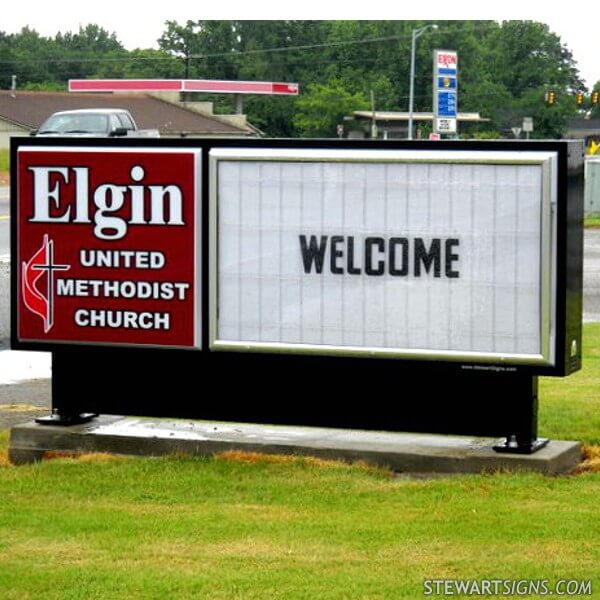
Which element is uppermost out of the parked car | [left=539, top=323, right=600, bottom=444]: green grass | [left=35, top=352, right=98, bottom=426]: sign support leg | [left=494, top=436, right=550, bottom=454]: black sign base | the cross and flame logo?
the parked car

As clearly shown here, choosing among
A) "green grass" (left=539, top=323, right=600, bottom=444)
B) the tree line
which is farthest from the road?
the tree line

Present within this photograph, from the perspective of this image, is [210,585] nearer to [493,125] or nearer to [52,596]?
[52,596]

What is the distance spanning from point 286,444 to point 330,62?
97.0 meters

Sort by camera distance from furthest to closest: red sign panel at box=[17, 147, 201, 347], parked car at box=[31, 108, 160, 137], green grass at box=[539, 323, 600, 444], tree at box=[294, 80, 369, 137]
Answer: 1. tree at box=[294, 80, 369, 137]
2. parked car at box=[31, 108, 160, 137]
3. green grass at box=[539, 323, 600, 444]
4. red sign panel at box=[17, 147, 201, 347]

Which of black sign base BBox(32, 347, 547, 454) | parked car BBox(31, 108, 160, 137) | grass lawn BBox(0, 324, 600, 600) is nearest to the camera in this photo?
grass lawn BBox(0, 324, 600, 600)

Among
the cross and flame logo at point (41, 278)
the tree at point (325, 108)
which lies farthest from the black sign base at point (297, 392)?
the tree at point (325, 108)

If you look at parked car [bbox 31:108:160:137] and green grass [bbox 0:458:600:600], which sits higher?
parked car [bbox 31:108:160:137]

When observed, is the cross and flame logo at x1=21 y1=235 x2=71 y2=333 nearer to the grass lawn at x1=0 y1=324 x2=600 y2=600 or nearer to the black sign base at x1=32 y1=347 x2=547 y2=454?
the black sign base at x1=32 y1=347 x2=547 y2=454

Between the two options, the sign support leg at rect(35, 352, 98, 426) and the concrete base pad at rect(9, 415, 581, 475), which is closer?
the concrete base pad at rect(9, 415, 581, 475)

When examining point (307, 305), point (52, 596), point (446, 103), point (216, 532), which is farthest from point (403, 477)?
point (446, 103)

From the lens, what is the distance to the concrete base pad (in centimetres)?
865

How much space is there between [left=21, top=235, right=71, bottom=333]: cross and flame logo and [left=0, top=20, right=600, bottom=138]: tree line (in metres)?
75.5

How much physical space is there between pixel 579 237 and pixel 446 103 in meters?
36.3

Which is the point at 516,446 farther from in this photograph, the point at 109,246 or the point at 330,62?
the point at 330,62
